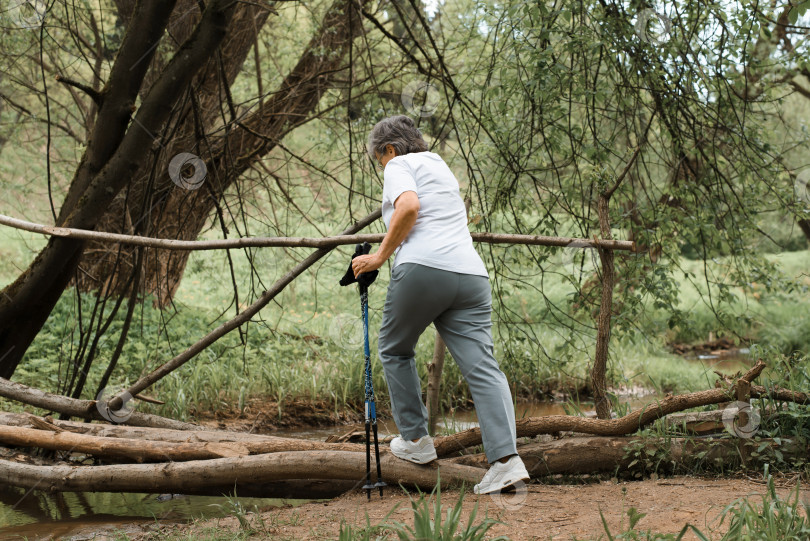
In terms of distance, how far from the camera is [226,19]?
15.0ft

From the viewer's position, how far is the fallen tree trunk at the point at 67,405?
4.77 metres

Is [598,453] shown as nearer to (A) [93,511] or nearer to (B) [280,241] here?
(B) [280,241]

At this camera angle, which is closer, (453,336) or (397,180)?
(397,180)

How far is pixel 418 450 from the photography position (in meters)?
3.61

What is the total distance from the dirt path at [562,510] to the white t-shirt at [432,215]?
1105mm

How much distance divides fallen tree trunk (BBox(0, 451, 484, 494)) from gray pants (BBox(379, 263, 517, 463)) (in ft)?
1.04

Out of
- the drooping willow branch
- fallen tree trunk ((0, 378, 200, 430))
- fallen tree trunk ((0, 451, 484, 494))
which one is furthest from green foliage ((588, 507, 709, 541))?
fallen tree trunk ((0, 378, 200, 430))

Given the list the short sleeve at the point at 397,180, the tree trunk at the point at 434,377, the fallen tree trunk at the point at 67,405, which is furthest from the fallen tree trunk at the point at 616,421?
the fallen tree trunk at the point at 67,405

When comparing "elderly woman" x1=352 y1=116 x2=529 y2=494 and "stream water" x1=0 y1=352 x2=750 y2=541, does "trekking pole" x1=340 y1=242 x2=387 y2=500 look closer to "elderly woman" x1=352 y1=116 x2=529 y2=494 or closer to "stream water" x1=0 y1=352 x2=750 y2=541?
"elderly woman" x1=352 y1=116 x2=529 y2=494

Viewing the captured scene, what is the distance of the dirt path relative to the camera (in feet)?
9.36

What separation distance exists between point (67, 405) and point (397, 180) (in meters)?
3.03

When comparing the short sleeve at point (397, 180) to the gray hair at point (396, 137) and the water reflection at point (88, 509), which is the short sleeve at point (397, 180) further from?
the water reflection at point (88, 509)

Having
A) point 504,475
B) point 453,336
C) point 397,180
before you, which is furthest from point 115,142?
point 504,475

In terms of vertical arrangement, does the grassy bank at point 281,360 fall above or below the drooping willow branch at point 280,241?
below
